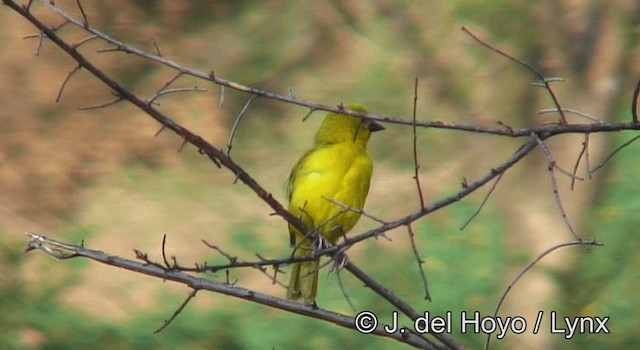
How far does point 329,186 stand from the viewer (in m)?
2.57

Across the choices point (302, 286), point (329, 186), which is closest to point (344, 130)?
point (329, 186)

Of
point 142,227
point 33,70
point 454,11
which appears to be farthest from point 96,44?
point 454,11

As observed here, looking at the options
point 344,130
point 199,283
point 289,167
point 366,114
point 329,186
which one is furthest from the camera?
point 289,167

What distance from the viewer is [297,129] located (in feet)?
10.6

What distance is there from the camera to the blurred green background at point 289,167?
10.3ft

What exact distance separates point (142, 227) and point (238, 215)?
272 mm

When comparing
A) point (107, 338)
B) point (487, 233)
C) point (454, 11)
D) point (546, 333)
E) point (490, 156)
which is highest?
point (454, 11)

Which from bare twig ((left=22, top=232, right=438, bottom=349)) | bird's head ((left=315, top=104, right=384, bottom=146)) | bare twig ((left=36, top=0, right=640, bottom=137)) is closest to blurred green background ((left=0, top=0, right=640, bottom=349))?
bird's head ((left=315, top=104, right=384, bottom=146))

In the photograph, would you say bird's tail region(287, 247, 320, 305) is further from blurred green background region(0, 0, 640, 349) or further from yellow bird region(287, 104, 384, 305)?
blurred green background region(0, 0, 640, 349)

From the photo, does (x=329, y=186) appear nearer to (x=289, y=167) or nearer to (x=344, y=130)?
(x=344, y=130)

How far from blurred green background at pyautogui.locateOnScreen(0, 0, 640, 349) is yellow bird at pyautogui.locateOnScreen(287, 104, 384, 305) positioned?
520 mm

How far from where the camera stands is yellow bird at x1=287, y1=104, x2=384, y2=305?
2562 mm

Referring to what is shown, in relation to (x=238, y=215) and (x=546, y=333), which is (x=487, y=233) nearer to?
(x=546, y=333)

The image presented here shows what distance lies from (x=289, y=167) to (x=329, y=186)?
0.63 metres
